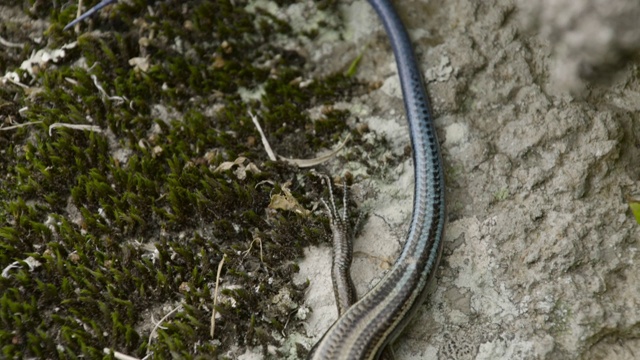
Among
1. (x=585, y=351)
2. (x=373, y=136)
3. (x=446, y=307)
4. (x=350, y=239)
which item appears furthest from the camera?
(x=373, y=136)

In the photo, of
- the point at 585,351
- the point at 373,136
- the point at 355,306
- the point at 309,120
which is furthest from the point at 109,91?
the point at 585,351

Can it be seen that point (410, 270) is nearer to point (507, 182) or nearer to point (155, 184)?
point (507, 182)

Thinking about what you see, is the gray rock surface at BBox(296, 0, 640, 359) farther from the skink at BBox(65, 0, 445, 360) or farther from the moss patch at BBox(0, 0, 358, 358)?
the moss patch at BBox(0, 0, 358, 358)

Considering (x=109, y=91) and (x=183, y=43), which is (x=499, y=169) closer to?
(x=183, y=43)

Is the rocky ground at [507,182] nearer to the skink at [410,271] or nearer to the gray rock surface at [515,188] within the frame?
the gray rock surface at [515,188]

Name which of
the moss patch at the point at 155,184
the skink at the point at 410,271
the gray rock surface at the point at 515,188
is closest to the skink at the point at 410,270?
the skink at the point at 410,271

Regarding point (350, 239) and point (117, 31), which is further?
point (117, 31)

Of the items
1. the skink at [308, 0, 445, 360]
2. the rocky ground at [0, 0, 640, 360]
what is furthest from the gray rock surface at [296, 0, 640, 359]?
the skink at [308, 0, 445, 360]
